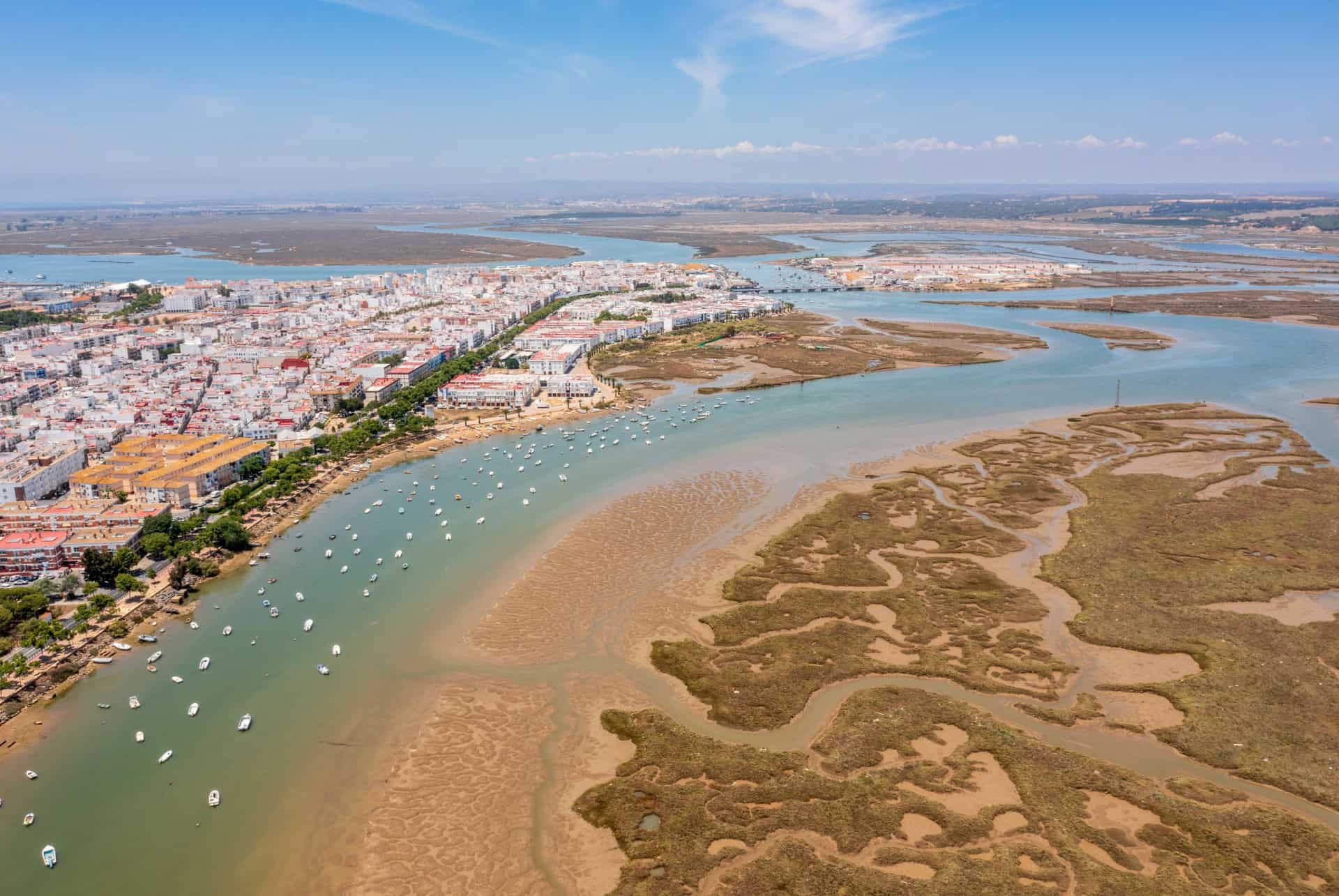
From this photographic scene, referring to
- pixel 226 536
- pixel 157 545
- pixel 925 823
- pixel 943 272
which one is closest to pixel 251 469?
pixel 226 536

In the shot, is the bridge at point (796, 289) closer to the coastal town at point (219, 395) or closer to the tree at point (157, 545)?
the coastal town at point (219, 395)

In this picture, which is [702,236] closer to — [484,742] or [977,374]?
[977,374]

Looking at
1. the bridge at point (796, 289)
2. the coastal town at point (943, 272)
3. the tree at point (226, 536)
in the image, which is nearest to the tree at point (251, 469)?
the tree at point (226, 536)

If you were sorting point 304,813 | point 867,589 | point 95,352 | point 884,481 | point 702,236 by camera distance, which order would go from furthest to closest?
point 702,236 < point 95,352 < point 884,481 < point 867,589 < point 304,813

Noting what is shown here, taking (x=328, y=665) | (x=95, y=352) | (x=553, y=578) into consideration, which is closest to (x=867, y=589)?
(x=553, y=578)

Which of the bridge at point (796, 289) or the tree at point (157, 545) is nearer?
the tree at point (157, 545)

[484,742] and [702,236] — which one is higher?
[702,236]

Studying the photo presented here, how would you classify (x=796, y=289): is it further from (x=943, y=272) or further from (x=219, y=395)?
(x=219, y=395)
